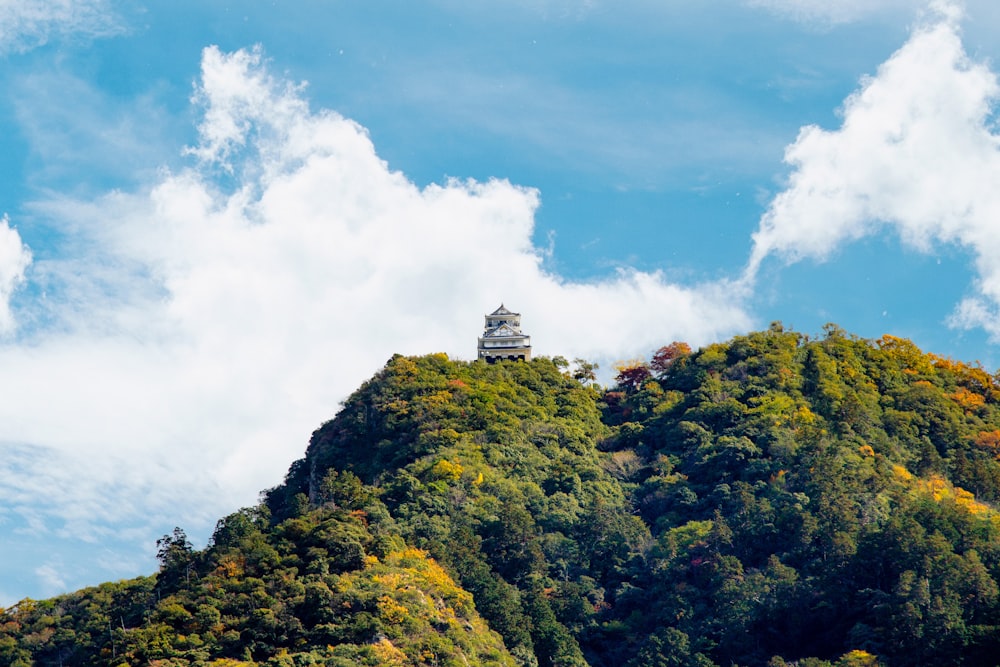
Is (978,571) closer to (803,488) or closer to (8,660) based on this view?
(803,488)

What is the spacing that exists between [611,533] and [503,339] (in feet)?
90.5

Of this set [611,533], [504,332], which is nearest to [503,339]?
[504,332]

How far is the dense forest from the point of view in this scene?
83750mm

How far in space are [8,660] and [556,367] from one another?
147 feet

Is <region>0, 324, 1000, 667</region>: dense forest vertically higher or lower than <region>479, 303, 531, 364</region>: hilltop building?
lower

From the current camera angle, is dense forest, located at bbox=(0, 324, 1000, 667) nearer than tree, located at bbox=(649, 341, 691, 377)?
Yes

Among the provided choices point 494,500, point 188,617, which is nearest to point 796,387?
point 494,500

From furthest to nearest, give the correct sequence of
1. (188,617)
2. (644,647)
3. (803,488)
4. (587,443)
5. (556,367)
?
(556,367) < (587,443) < (803,488) < (644,647) < (188,617)

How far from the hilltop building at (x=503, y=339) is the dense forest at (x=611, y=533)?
318 cm

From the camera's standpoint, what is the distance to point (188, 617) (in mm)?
83250

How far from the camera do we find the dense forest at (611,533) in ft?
275

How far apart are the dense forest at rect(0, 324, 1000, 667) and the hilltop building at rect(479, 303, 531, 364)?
3.18 meters

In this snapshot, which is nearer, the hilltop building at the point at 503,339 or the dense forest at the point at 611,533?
the dense forest at the point at 611,533

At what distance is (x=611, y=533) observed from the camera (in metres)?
99.1
